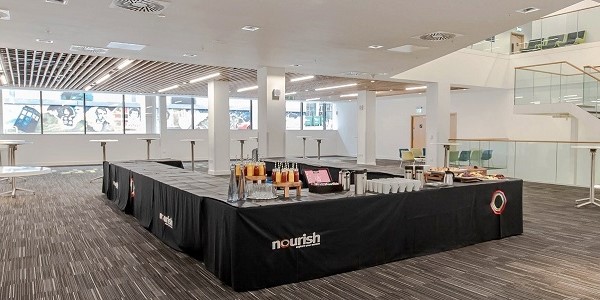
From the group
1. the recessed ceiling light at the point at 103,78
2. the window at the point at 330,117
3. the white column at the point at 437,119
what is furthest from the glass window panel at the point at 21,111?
the white column at the point at 437,119

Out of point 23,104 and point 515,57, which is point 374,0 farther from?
point 23,104

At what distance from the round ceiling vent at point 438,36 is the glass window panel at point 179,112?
1367cm

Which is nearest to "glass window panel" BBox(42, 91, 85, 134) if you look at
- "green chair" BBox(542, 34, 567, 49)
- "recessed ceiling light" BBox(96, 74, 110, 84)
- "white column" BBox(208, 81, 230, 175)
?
"recessed ceiling light" BBox(96, 74, 110, 84)

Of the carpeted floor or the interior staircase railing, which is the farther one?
the interior staircase railing

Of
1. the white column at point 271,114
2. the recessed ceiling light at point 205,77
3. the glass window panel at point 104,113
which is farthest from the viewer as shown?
the glass window panel at point 104,113

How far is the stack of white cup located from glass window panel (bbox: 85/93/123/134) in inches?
594

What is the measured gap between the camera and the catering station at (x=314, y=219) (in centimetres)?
352

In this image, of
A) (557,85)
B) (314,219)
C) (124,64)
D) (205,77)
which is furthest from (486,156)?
(124,64)

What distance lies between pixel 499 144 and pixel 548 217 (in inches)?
207

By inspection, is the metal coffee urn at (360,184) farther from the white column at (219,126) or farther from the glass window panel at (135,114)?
the glass window panel at (135,114)

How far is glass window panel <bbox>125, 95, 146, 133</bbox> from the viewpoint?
56.4 ft

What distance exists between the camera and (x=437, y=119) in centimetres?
1195

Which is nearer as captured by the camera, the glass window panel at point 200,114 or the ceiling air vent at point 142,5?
the ceiling air vent at point 142,5

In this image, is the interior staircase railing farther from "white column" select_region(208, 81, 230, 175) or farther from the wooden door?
"white column" select_region(208, 81, 230, 175)
